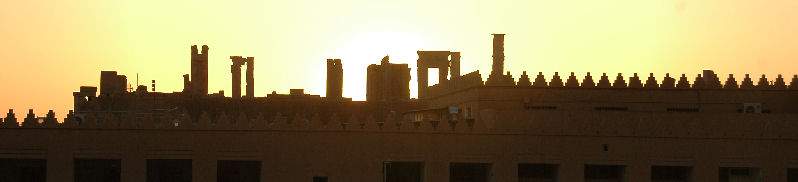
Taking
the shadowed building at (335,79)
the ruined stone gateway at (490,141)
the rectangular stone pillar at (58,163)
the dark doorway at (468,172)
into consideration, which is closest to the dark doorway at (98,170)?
the ruined stone gateway at (490,141)

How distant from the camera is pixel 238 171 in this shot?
145 feet

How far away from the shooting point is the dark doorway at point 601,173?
4428 cm

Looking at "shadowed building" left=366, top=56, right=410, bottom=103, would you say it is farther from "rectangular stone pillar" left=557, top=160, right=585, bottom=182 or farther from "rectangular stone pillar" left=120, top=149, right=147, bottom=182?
"rectangular stone pillar" left=120, top=149, right=147, bottom=182

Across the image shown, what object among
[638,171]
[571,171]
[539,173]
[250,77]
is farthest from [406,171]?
[250,77]

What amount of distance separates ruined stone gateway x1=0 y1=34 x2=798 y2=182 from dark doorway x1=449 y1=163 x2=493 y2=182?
4cm

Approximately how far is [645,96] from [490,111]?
5.81m

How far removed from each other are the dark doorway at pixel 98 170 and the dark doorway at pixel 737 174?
1795 cm

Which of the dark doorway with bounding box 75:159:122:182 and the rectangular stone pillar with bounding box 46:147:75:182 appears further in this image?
the dark doorway with bounding box 75:159:122:182

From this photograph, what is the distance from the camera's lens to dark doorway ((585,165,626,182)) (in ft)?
145

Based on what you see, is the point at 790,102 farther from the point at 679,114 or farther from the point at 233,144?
the point at 233,144

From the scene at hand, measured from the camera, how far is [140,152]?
138ft

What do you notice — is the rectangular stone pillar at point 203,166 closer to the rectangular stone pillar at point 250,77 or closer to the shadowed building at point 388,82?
the shadowed building at point 388,82

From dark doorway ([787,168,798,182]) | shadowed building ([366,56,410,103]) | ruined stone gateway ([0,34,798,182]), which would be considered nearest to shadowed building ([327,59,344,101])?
shadowed building ([366,56,410,103])

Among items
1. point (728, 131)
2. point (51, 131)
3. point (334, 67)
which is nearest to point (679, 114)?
point (728, 131)
